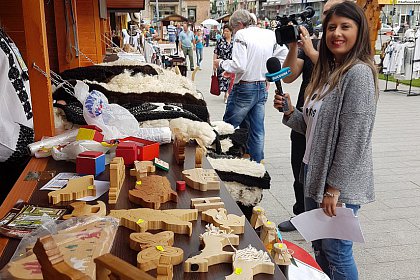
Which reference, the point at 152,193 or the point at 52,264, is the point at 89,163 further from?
the point at 52,264

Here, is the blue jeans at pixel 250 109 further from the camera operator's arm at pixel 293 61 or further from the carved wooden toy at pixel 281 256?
the carved wooden toy at pixel 281 256

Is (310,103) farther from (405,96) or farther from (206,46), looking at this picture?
(206,46)

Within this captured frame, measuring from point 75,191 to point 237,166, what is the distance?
34.9 inches

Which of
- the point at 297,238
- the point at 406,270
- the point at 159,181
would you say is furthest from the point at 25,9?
the point at 406,270

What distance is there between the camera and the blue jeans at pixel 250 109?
170 inches

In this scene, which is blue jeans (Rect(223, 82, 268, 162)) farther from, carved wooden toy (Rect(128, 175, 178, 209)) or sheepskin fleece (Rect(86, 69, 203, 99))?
carved wooden toy (Rect(128, 175, 178, 209))

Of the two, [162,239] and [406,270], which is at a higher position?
[162,239]

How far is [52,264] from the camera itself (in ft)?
2.14

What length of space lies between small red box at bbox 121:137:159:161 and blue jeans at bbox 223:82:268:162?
2.52 metres

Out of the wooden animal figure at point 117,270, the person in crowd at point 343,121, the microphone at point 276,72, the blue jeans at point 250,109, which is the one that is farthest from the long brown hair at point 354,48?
the blue jeans at point 250,109

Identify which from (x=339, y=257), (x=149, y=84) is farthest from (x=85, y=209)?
(x=149, y=84)

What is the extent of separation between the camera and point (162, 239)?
1075mm

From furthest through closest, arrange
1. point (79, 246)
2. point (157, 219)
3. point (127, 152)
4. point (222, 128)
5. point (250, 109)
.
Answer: point (250, 109) < point (222, 128) < point (127, 152) < point (157, 219) < point (79, 246)

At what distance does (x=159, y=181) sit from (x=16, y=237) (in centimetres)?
49
